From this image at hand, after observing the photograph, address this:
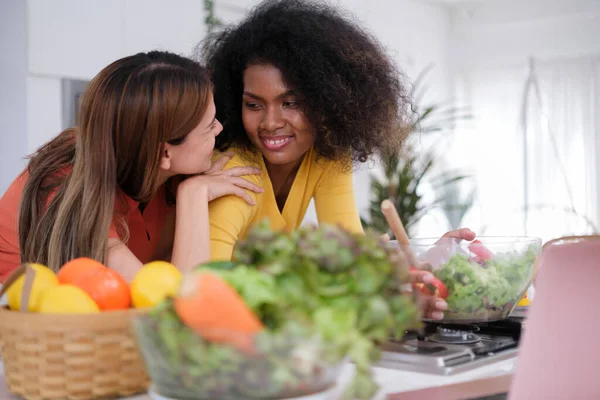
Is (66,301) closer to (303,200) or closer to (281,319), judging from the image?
(281,319)

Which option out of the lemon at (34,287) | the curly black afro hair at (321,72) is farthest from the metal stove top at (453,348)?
the curly black afro hair at (321,72)

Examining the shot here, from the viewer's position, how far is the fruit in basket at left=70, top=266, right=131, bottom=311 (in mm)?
995

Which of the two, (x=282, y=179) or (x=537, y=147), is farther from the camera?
(x=537, y=147)

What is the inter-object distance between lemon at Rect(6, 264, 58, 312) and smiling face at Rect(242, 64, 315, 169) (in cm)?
98

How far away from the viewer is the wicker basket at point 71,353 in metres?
0.92

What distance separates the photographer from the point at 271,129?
1910 millimetres

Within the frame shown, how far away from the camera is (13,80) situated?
319cm

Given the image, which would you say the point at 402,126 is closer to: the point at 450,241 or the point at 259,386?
the point at 450,241

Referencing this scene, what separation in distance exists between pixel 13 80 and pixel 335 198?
1775 mm

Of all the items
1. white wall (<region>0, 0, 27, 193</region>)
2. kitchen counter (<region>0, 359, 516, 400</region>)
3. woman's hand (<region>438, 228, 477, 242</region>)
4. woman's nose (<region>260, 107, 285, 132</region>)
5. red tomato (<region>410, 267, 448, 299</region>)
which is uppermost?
A: white wall (<region>0, 0, 27, 193</region>)

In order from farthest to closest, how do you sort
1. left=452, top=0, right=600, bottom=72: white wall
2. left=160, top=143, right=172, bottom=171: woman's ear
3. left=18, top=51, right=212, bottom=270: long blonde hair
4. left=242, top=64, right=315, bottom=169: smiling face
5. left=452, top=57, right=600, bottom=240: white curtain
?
left=452, top=57, right=600, bottom=240: white curtain < left=452, top=0, right=600, bottom=72: white wall < left=242, top=64, right=315, bottom=169: smiling face < left=160, top=143, right=172, bottom=171: woman's ear < left=18, top=51, right=212, bottom=270: long blonde hair

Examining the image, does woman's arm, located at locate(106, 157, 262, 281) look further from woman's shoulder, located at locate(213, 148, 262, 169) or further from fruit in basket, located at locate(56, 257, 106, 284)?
fruit in basket, located at locate(56, 257, 106, 284)

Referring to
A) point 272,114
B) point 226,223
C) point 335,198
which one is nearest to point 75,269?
point 226,223

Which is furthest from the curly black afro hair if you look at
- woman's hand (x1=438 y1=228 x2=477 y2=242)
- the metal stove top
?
the metal stove top
